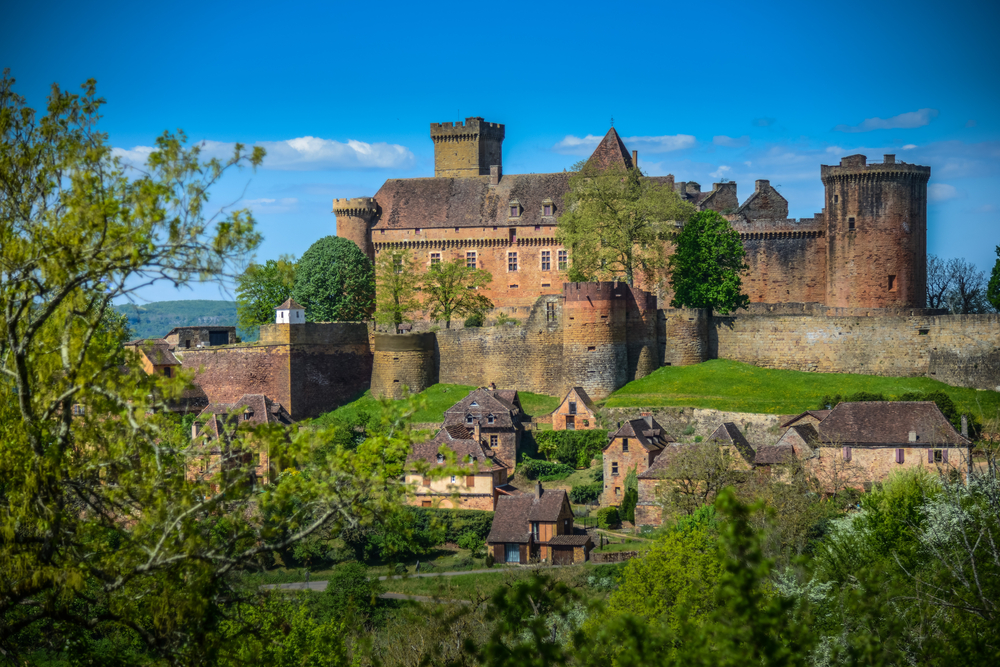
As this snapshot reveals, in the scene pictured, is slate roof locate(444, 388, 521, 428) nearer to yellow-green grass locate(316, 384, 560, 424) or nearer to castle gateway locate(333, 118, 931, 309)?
yellow-green grass locate(316, 384, 560, 424)

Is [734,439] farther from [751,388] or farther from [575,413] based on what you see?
[575,413]

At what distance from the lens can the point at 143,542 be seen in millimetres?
12055

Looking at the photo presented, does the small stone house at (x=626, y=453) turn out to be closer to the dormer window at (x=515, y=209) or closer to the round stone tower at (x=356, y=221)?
the dormer window at (x=515, y=209)

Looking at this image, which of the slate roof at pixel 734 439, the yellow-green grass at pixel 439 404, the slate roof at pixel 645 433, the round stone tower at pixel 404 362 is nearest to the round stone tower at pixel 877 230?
the slate roof at pixel 734 439

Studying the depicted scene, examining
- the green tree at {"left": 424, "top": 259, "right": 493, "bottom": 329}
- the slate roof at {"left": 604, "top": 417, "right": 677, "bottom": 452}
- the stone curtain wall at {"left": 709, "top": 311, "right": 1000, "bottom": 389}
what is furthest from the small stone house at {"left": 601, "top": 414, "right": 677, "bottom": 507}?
the green tree at {"left": 424, "top": 259, "right": 493, "bottom": 329}

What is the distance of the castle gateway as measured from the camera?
53.1m

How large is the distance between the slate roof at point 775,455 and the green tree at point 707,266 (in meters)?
11.7

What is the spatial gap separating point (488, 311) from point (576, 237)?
740 centimetres

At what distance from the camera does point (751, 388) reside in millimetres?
47188

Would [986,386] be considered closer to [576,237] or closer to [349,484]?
[576,237]

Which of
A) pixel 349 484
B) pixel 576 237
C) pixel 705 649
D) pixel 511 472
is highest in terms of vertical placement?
pixel 576 237

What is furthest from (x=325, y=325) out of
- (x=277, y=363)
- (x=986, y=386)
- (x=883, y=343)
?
(x=986, y=386)

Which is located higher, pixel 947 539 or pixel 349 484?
pixel 349 484

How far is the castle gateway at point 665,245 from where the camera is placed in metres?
53.1
